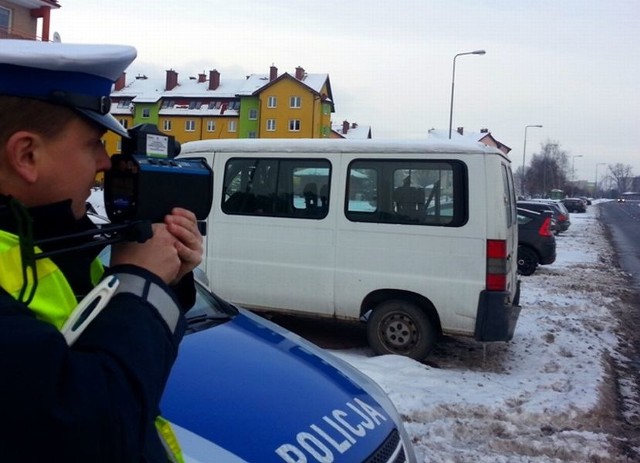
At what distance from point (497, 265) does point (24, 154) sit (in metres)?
5.07

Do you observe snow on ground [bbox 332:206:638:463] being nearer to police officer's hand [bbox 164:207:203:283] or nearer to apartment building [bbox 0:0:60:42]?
police officer's hand [bbox 164:207:203:283]

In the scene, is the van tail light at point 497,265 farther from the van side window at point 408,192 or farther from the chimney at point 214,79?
the chimney at point 214,79

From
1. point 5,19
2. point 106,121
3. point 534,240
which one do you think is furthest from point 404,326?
point 5,19

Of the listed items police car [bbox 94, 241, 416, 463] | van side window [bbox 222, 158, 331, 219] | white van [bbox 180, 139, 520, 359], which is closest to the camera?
police car [bbox 94, 241, 416, 463]

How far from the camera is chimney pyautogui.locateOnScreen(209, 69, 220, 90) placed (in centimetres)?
6406

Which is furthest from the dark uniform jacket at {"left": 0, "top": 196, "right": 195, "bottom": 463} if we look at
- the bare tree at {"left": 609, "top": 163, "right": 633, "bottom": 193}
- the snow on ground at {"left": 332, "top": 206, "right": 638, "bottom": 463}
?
the bare tree at {"left": 609, "top": 163, "right": 633, "bottom": 193}

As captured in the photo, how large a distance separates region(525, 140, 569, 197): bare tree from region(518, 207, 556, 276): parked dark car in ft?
193

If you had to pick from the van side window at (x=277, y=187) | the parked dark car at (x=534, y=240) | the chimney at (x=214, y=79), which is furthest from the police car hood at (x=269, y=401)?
the chimney at (x=214, y=79)

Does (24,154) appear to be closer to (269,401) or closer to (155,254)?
(155,254)

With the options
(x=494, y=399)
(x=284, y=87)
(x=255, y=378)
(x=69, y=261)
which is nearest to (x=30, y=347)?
(x=69, y=261)

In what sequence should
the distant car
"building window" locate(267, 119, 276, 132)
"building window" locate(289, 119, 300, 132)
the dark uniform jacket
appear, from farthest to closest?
"building window" locate(267, 119, 276, 132) < "building window" locate(289, 119, 300, 132) < the distant car < the dark uniform jacket

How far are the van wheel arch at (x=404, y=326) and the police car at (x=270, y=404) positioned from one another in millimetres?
2927

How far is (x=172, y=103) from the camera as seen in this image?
6400 cm

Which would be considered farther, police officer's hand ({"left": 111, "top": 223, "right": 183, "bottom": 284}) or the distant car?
the distant car
